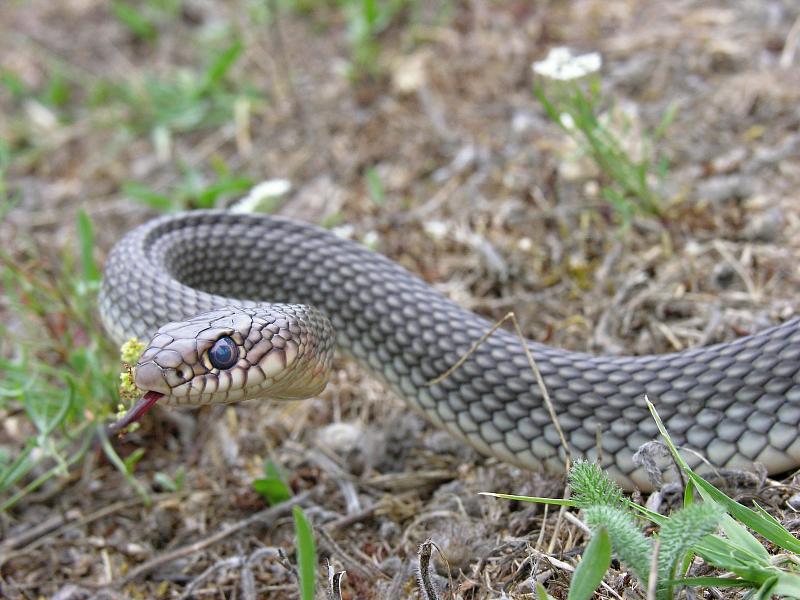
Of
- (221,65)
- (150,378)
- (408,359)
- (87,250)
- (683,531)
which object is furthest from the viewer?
(221,65)

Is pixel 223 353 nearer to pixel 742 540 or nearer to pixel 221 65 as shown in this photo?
pixel 742 540

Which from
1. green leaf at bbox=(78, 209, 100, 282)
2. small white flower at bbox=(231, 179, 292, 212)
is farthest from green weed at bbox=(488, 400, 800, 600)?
green leaf at bbox=(78, 209, 100, 282)

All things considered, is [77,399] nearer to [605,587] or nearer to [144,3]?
[605,587]

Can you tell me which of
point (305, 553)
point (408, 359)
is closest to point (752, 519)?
point (305, 553)

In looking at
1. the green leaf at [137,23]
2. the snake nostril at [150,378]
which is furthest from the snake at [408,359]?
the green leaf at [137,23]

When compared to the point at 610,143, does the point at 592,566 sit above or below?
below

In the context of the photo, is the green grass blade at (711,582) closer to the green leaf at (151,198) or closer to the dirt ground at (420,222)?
the dirt ground at (420,222)

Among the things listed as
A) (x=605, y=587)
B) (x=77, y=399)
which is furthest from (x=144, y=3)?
(x=605, y=587)

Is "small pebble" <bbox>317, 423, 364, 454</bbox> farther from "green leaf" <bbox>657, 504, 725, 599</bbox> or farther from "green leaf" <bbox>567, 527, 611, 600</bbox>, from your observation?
"green leaf" <bbox>657, 504, 725, 599</bbox>
